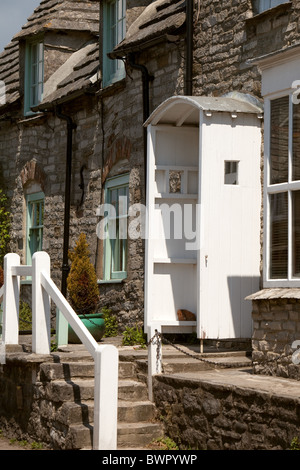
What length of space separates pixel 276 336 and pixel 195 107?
3175 mm

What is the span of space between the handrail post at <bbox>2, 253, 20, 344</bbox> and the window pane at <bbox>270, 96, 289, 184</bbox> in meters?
3.25

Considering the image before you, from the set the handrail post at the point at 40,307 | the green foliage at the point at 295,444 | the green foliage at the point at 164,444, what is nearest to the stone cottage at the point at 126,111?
the green foliage at the point at 164,444

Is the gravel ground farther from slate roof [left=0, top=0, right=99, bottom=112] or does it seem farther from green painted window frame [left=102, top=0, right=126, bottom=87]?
slate roof [left=0, top=0, right=99, bottom=112]

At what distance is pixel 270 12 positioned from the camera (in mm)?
10578

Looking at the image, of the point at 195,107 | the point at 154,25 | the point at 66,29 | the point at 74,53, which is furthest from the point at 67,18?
the point at 195,107

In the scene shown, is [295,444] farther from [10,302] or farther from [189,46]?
[189,46]

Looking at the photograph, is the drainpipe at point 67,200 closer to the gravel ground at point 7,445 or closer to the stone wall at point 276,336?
the gravel ground at point 7,445

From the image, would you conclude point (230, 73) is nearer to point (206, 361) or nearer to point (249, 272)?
point (249, 272)

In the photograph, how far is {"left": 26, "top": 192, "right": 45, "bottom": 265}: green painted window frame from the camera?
16438 mm

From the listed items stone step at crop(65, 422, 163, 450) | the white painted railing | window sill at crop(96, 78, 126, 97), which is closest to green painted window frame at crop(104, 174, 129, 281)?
window sill at crop(96, 78, 126, 97)

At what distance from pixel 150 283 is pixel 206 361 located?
1.99 m

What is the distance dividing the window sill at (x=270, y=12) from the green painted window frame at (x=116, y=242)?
3512mm

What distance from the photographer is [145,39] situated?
12.7 meters

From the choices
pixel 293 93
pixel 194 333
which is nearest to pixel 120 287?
pixel 194 333
